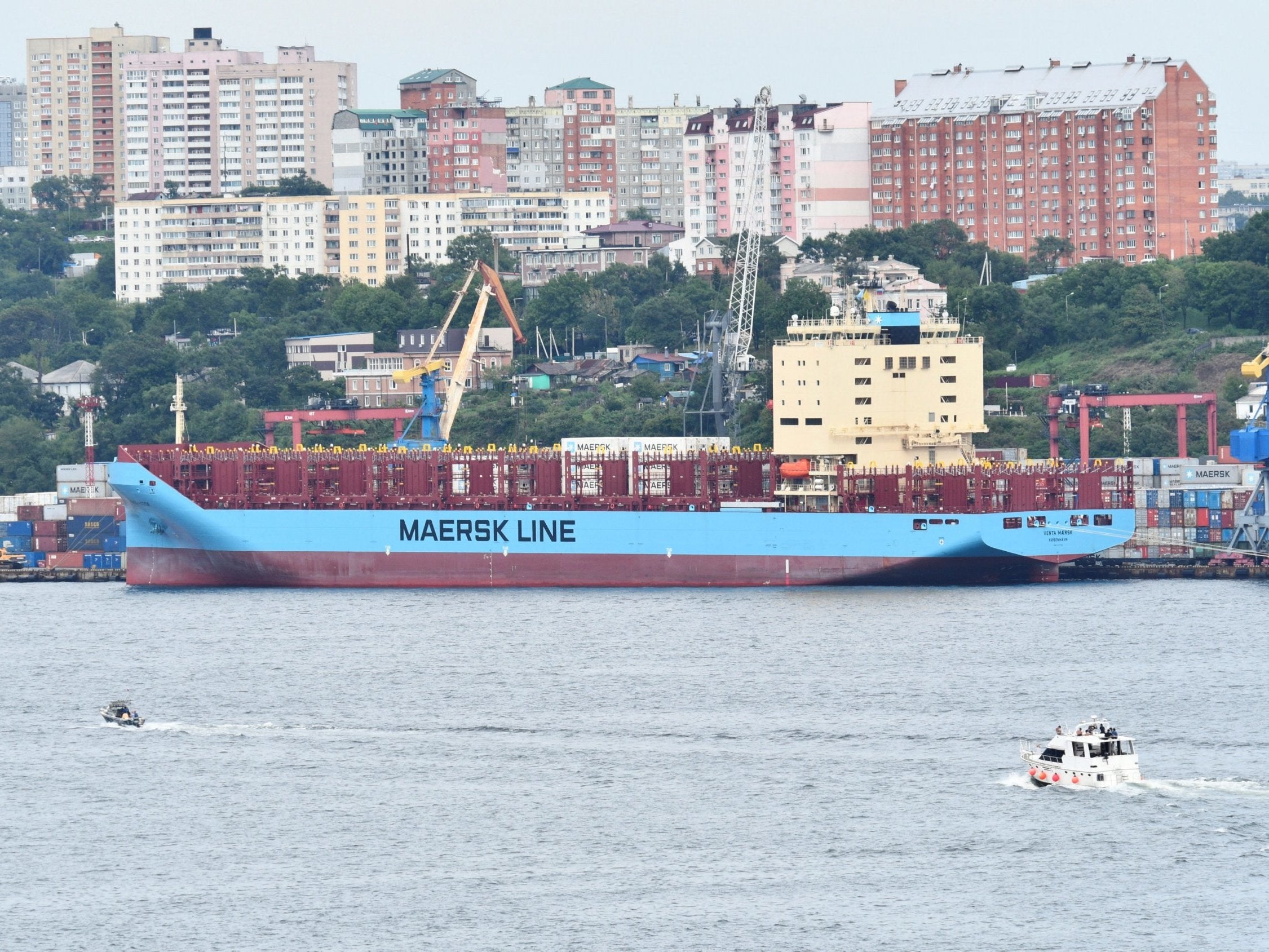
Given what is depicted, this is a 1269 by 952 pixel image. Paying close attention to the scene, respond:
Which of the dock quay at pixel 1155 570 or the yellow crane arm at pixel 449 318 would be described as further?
the yellow crane arm at pixel 449 318

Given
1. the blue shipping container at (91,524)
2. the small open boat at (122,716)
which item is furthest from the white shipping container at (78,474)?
the small open boat at (122,716)

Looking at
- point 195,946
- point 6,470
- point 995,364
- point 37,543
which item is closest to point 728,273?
point 995,364

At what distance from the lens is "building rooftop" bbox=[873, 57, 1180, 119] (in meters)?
141

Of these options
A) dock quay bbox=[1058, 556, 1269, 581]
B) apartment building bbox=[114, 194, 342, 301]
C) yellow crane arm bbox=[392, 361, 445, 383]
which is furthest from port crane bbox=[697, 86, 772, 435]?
apartment building bbox=[114, 194, 342, 301]

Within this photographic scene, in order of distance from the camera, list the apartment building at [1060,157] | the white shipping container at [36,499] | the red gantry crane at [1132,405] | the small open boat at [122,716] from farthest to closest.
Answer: the apartment building at [1060,157]
the white shipping container at [36,499]
the red gantry crane at [1132,405]
the small open boat at [122,716]

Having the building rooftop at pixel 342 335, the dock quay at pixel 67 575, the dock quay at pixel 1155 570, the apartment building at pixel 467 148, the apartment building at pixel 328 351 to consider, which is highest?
the apartment building at pixel 467 148

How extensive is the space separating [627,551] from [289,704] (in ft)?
74.7

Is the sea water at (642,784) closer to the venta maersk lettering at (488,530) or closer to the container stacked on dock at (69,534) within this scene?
the venta maersk lettering at (488,530)

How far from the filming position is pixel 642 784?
48.7 meters

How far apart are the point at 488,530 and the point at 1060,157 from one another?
73.4 m

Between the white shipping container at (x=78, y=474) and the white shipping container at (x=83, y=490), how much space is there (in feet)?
0.92

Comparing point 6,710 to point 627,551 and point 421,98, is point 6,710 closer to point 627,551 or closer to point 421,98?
point 627,551

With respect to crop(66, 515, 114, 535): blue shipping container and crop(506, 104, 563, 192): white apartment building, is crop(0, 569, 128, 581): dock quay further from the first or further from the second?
crop(506, 104, 563, 192): white apartment building

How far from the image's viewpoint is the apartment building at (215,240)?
555 ft
